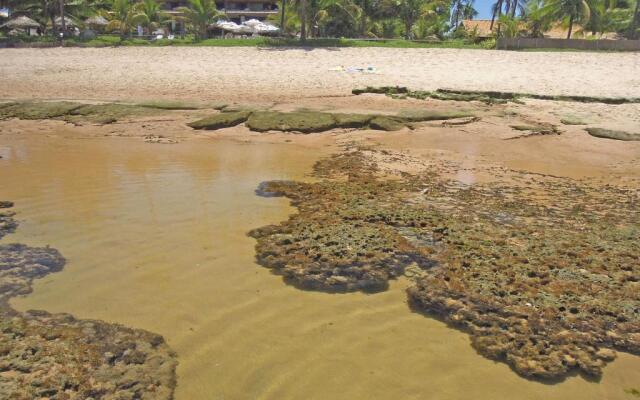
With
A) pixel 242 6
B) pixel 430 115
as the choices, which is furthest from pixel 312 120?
pixel 242 6

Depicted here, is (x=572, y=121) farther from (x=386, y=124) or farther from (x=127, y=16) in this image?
(x=127, y=16)

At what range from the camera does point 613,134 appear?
9.71m

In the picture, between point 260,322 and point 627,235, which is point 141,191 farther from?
point 627,235

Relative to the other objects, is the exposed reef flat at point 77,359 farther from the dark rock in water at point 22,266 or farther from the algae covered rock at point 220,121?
the algae covered rock at point 220,121

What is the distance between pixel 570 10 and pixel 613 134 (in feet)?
80.2

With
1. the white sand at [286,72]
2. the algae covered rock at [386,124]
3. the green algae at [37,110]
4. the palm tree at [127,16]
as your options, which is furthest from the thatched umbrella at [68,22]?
the algae covered rock at [386,124]

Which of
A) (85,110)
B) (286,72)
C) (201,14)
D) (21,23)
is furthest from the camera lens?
(21,23)

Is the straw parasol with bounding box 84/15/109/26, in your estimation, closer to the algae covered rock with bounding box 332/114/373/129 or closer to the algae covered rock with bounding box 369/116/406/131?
the algae covered rock with bounding box 332/114/373/129

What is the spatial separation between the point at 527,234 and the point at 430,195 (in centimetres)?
150

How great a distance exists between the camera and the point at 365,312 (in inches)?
135

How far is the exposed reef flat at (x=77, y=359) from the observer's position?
2559 millimetres

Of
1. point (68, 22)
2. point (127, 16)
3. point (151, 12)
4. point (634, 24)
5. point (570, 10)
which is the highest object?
point (570, 10)

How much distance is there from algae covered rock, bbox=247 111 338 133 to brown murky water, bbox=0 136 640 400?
424cm

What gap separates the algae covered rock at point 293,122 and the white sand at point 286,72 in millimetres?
3102
